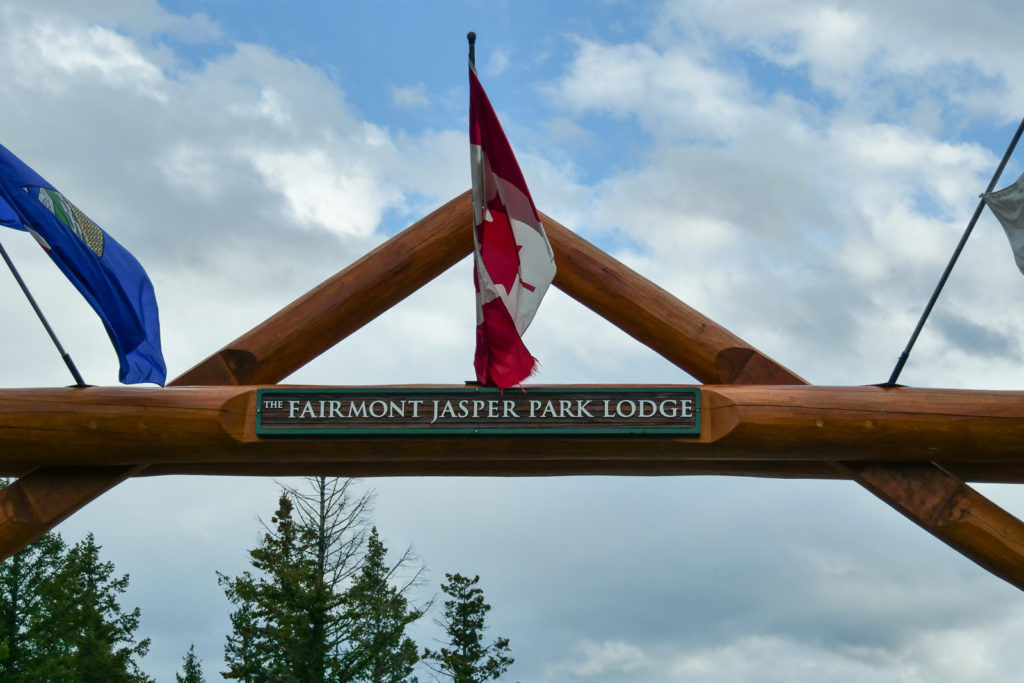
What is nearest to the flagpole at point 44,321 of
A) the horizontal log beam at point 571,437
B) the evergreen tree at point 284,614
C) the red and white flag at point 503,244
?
the horizontal log beam at point 571,437

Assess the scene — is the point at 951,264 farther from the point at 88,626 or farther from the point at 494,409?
the point at 88,626

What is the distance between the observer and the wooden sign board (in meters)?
8.33

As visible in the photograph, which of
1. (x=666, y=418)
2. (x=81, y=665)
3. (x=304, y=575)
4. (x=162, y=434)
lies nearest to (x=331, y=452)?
(x=162, y=434)

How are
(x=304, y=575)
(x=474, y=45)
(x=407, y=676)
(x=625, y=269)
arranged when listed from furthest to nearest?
(x=407, y=676) → (x=304, y=575) → (x=625, y=269) → (x=474, y=45)

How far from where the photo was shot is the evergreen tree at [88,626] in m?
23.0

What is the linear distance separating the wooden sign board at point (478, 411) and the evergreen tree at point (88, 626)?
15424 mm

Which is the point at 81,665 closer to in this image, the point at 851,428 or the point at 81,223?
the point at 81,223

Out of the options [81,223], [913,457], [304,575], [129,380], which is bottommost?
[913,457]

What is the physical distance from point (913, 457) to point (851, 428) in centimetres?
48

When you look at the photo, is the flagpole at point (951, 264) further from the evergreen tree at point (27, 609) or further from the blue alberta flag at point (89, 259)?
the evergreen tree at point (27, 609)

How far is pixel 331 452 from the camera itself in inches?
335

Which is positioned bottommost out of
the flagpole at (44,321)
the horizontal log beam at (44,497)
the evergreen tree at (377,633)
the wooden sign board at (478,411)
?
the horizontal log beam at (44,497)

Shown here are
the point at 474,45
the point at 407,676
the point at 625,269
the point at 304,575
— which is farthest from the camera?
the point at 407,676

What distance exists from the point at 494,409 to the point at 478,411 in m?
0.11
